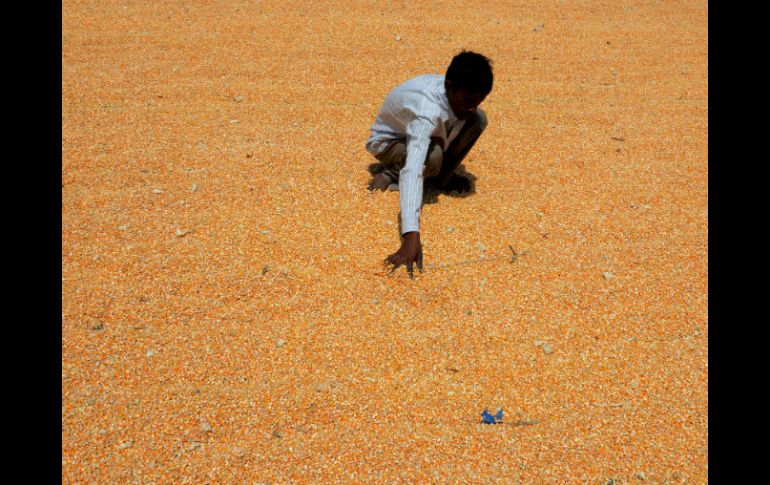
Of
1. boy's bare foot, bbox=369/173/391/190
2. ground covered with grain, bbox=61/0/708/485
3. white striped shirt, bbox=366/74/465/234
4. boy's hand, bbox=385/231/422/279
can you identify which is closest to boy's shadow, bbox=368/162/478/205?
ground covered with grain, bbox=61/0/708/485

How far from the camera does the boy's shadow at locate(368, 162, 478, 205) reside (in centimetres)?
360

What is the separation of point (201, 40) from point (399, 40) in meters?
2.01

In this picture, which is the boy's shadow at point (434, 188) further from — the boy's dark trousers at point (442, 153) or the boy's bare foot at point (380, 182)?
the boy's bare foot at point (380, 182)

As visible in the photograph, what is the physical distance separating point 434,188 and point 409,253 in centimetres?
95

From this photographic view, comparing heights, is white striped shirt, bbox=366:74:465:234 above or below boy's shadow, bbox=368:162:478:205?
above

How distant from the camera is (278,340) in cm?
254

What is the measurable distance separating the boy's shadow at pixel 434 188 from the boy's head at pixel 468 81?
63cm

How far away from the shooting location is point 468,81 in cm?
298

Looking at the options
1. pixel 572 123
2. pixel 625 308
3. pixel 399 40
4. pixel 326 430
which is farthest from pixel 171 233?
pixel 399 40

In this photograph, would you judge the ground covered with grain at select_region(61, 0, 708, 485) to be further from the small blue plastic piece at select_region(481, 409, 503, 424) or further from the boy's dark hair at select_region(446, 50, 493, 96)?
the boy's dark hair at select_region(446, 50, 493, 96)

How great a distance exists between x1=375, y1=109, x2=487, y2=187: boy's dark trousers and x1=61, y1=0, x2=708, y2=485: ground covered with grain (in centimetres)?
17

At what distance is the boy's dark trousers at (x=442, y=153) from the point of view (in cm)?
327

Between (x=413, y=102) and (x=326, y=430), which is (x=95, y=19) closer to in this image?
(x=413, y=102)

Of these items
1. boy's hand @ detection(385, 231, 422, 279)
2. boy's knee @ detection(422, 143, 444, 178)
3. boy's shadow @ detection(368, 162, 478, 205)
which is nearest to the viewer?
boy's hand @ detection(385, 231, 422, 279)
